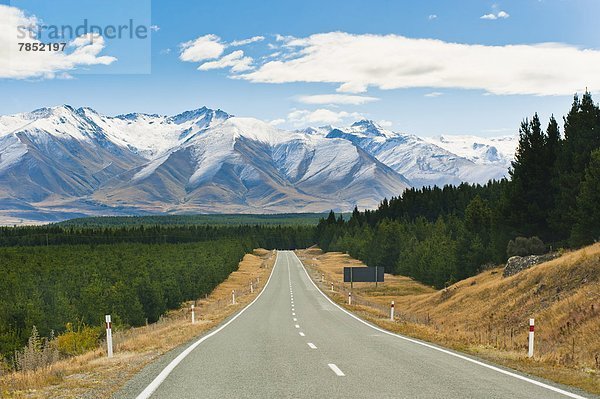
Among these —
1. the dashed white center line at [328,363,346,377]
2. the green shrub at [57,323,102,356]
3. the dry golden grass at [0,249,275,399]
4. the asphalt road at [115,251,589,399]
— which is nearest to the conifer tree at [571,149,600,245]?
the asphalt road at [115,251,589,399]

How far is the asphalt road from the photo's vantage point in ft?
34.4

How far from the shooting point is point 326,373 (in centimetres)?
1266

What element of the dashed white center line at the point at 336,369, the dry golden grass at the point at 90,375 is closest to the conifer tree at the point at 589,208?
the dry golden grass at the point at 90,375

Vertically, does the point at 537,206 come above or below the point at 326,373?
above

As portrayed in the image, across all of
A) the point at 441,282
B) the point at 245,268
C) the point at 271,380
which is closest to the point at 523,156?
the point at 441,282

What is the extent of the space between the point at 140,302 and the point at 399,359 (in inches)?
2226

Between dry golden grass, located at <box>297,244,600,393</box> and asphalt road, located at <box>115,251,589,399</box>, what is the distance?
1.44 metres

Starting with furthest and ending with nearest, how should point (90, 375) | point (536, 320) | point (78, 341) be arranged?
point (78, 341) < point (536, 320) < point (90, 375)

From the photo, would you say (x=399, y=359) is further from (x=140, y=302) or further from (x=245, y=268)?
(x=245, y=268)

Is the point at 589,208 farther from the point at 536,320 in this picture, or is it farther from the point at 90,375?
the point at 90,375

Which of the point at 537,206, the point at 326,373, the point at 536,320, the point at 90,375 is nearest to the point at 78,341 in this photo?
Result: the point at 536,320

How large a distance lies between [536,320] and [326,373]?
54.7 feet

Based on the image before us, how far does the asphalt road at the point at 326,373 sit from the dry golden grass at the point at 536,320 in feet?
4.72

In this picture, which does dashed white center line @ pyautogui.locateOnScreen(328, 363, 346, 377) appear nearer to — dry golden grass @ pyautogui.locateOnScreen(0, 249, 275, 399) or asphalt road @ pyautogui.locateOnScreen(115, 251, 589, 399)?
asphalt road @ pyautogui.locateOnScreen(115, 251, 589, 399)
